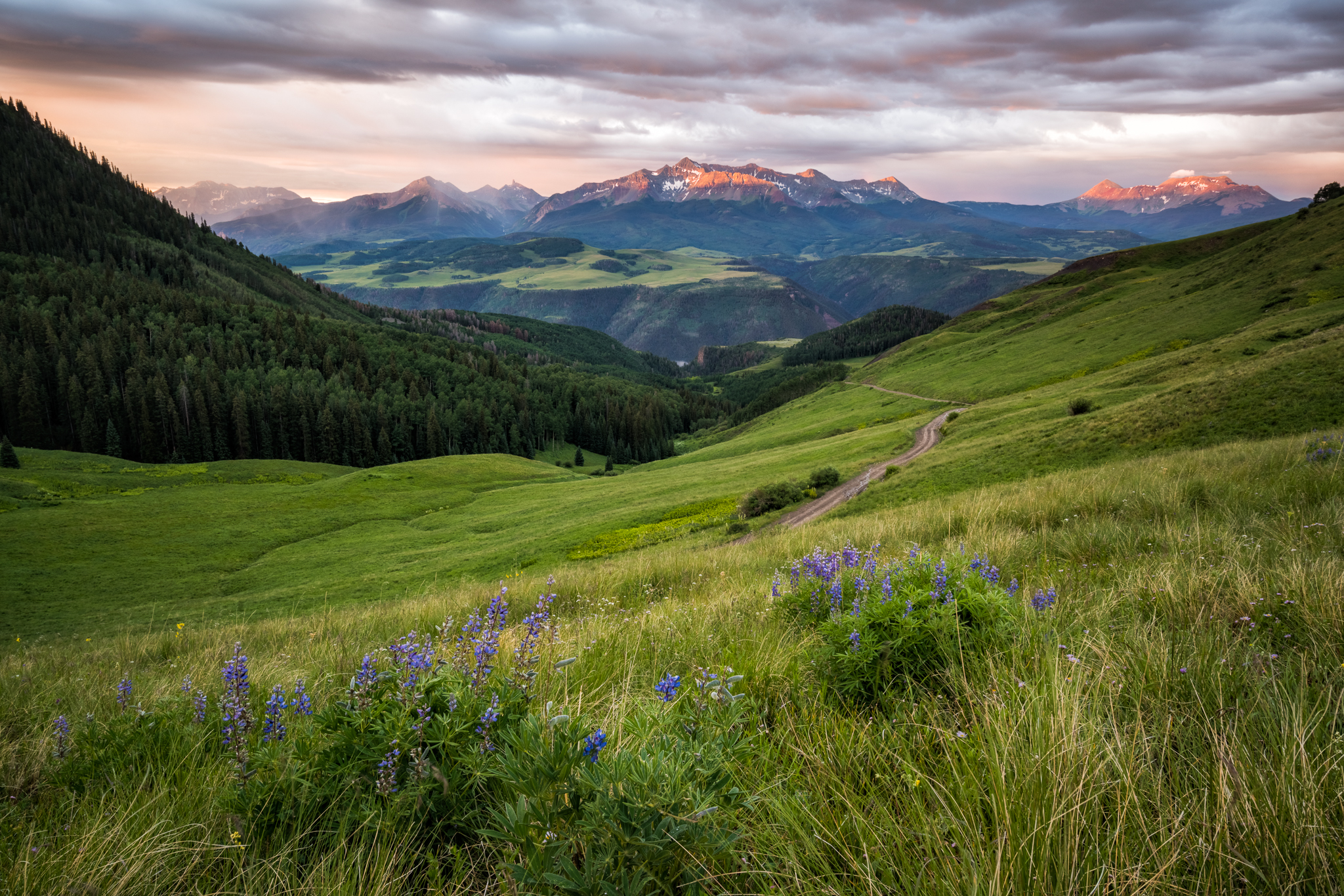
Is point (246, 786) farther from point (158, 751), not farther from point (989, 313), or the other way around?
point (989, 313)

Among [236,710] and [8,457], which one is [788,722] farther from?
[8,457]

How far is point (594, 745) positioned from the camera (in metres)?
2.41

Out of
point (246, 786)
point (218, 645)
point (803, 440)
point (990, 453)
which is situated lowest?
point (803, 440)

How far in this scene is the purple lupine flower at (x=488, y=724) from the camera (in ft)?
8.91

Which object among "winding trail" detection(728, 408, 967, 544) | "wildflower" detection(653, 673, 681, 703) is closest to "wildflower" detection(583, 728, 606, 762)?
"wildflower" detection(653, 673, 681, 703)

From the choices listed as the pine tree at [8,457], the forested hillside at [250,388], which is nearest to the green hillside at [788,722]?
the pine tree at [8,457]

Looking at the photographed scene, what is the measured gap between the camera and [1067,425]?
3275 cm

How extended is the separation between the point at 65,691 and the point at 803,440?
7444 centimetres

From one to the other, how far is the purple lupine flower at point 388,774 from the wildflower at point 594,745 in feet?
2.81

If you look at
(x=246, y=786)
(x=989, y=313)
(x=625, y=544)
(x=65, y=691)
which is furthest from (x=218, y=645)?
(x=989, y=313)

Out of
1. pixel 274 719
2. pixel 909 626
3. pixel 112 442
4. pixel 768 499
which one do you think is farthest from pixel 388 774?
pixel 112 442

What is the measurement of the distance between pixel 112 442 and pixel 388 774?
143 meters

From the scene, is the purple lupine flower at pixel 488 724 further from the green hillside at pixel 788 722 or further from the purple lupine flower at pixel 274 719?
the purple lupine flower at pixel 274 719

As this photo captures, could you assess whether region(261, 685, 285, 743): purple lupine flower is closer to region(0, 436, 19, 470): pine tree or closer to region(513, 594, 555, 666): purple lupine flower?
region(513, 594, 555, 666): purple lupine flower
